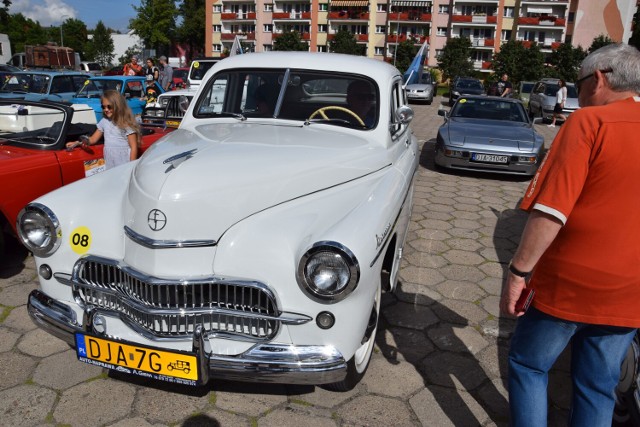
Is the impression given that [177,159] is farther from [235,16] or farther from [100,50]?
[100,50]

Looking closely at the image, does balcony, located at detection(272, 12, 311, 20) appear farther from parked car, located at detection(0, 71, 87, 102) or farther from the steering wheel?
the steering wheel

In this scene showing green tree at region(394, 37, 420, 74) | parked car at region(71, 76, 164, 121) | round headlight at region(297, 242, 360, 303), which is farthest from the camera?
green tree at region(394, 37, 420, 74)

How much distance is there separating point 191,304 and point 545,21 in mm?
62093

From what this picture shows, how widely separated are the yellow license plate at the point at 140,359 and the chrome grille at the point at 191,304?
0.42 feet

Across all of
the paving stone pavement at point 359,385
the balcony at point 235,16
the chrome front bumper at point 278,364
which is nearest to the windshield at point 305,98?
the paving stone pavement at point 359,385

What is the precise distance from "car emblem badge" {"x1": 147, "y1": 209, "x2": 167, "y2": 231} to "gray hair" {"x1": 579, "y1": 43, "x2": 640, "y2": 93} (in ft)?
6.49

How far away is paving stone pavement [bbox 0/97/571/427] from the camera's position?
274 centimetres

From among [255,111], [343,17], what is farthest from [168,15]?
[255,111]

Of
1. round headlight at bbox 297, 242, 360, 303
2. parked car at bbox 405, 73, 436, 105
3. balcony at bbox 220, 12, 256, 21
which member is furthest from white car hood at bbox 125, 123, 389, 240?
balcony at bbox 220, 12, 256, 21

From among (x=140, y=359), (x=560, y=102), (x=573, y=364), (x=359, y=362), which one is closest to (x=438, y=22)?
(x=560, y=102)

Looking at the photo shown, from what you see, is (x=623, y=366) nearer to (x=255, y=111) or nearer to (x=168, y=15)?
(x=255, y=111)

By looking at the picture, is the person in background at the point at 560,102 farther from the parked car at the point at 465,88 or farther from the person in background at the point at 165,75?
the person in background at the point at 165,75

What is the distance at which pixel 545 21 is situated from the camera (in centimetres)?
5528

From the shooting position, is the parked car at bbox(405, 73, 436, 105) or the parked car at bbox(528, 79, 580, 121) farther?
the parked car at bbox(405, 73, 436, 105)
